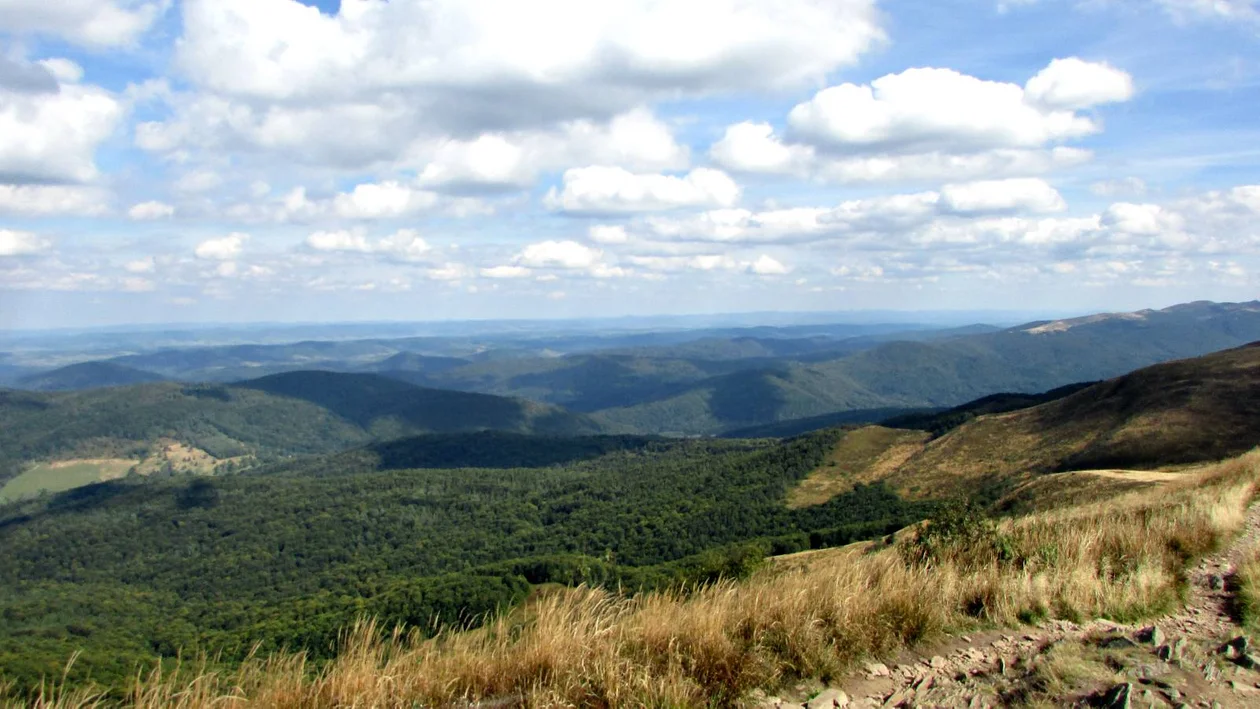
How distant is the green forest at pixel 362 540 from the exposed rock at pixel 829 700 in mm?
47807

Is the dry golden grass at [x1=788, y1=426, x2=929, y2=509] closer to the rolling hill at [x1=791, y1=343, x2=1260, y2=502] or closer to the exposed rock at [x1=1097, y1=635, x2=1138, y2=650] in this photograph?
the rolling hill at [x1=791, y1=343, x2=1260, y2=502]

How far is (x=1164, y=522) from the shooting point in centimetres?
1110

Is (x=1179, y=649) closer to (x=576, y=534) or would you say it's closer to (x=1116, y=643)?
(x=1116, y=643)

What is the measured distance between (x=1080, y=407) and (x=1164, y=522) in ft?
313

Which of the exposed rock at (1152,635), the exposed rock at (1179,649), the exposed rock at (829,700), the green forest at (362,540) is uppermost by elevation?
the exposed rock at (829,700)

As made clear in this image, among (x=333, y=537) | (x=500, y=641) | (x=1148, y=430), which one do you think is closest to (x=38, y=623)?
(x=333, y=537)

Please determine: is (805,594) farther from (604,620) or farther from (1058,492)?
(1058,492)

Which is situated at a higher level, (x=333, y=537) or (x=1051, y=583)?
(x=1051, y=583)

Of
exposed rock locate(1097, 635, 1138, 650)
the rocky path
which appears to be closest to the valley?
the rocky path

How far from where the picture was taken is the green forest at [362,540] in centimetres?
7375

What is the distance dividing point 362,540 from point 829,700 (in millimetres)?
153201

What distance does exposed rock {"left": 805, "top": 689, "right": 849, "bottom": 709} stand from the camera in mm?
5613

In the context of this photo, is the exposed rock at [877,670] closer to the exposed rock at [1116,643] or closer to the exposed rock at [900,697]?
the exposed rock at [900,697]

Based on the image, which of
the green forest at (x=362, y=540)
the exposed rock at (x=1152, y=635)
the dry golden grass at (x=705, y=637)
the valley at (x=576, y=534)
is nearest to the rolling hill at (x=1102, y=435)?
the valley at (x=576, y=534)
